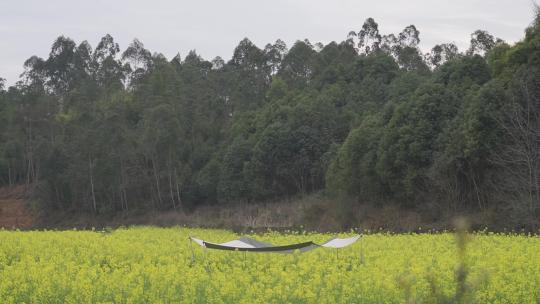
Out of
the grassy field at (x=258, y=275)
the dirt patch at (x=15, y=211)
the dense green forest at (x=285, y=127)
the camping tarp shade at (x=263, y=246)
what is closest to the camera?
the grassy field at (x=258, y=275)

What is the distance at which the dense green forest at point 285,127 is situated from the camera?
2356cm

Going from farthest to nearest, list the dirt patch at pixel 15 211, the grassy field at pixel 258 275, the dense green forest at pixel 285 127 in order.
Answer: the dirt patch at pixel 15 211
the dense green forest at pixel 285 127
the grassy field at pixel 258 275

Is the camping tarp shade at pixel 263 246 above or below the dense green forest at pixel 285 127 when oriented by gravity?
below

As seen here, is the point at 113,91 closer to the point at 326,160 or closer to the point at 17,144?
the point at 17,144

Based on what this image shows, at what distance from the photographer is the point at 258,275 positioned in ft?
40.0

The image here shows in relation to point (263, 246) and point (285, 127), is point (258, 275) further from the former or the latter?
point (285, 127)

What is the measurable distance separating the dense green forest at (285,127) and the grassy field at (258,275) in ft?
23.8

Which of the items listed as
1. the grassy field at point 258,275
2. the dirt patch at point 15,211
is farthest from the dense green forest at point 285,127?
the grassy field at point 258,275

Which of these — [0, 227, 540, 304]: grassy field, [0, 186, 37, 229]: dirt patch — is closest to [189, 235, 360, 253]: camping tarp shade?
[0, 227, 540, 304]: grassy field

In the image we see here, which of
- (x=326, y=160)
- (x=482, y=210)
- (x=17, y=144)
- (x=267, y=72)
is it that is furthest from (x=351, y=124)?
(x=17, y=144)

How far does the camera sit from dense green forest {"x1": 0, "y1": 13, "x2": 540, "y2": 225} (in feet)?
77.3

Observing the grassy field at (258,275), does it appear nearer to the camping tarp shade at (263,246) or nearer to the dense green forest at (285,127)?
the camping tarp shade at (263,246)

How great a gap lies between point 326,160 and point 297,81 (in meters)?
21.0

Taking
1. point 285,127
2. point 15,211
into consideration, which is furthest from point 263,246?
point 15,211
